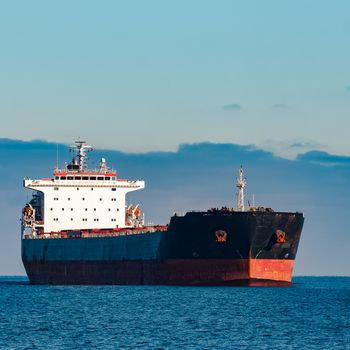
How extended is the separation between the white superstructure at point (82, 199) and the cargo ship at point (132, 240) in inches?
3.1

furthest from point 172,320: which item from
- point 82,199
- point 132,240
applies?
point 82,199

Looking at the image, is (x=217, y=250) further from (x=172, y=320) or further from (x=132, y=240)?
(x=172, y=320)

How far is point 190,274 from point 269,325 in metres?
20.7

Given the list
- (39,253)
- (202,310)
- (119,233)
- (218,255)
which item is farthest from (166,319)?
(39,253)

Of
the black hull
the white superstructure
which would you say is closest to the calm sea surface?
the black hull

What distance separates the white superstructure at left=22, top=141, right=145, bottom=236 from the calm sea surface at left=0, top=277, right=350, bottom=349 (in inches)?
601

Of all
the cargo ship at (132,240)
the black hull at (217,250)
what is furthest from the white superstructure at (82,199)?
the black hull at (217,250)

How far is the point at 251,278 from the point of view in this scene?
70750mm

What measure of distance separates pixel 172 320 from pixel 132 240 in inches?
1007

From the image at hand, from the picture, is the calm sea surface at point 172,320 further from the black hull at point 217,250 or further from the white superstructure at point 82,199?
the white superstructure at point 82,199

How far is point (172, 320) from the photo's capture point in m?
53.6

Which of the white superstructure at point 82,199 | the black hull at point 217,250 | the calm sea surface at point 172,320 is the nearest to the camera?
the calm sea surface at point 172,320

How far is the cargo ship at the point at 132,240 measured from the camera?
70.7m

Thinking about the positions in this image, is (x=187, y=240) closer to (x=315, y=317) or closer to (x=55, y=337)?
(x=315, y=317)
